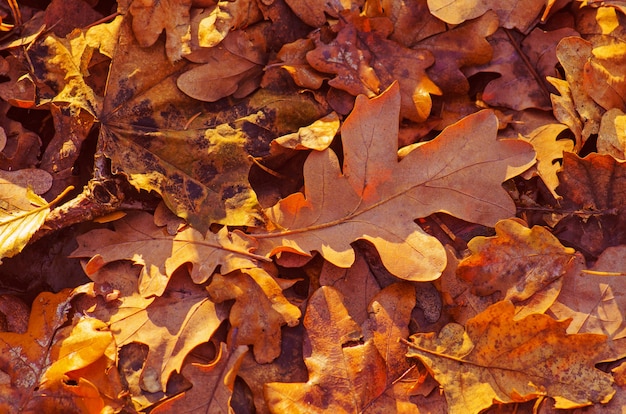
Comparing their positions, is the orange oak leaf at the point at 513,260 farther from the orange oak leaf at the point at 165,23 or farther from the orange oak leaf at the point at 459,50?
the orange oak leaf at the point at 165,23

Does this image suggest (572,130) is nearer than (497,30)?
Yes

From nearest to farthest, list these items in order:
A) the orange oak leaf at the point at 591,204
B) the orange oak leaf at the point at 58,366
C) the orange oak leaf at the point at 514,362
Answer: the orange oak leaf at the point at 514,362 < the orange oak leaf at the point at 58,366 < the orange oak leaf at the point at 591,204

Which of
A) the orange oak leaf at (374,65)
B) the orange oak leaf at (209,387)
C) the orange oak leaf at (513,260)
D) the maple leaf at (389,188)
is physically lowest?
the orange oak leaf at (209,387)

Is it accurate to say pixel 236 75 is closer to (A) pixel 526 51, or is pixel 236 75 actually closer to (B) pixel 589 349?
(A) pixel 526 51

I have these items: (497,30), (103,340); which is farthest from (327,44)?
(103,340)

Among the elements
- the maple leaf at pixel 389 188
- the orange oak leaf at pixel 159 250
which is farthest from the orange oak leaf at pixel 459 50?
the orange oak leaf at pixel 159 250

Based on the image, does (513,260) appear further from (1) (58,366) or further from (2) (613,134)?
(1) (58,366)
